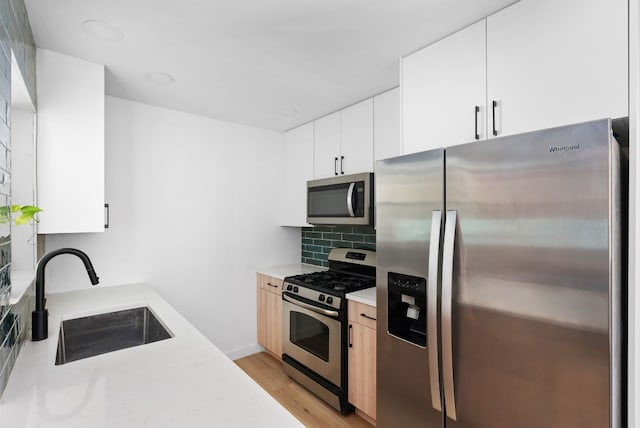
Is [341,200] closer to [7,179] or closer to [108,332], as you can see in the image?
[108,332]

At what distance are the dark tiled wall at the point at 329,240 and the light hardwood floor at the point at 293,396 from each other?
1.11m

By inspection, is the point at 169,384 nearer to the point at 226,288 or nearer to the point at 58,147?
the point at 58,147

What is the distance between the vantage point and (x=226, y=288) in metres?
3.08

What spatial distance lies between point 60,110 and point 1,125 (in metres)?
0.98

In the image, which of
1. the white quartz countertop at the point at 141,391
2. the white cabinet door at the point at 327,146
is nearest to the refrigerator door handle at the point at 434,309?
the white quartz countertop at the point at 141,391

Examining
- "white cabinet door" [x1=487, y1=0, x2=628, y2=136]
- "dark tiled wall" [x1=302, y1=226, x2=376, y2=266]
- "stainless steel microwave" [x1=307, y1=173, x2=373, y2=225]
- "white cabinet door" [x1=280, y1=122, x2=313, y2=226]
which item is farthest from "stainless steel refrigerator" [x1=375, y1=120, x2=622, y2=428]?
"white cabinet door" [x1=280, y1=122, x2=313, y2=226]

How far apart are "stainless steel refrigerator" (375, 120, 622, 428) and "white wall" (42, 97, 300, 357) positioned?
1.91 meters

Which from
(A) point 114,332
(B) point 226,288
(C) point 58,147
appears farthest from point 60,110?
(B) point 226,288

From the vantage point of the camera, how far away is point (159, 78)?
2.12 meters

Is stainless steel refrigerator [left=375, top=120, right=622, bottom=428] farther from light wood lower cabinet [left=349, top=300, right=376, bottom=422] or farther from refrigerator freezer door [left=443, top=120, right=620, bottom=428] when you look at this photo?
light wood lower cabinet [left=349, top=300, right=376, bottom=422]

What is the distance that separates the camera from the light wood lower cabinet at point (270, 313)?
9.74ft

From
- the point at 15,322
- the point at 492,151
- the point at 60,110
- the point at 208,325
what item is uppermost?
Answer: the point at 60,110

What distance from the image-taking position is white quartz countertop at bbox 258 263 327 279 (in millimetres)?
3021

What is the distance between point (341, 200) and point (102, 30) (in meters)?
1.77
